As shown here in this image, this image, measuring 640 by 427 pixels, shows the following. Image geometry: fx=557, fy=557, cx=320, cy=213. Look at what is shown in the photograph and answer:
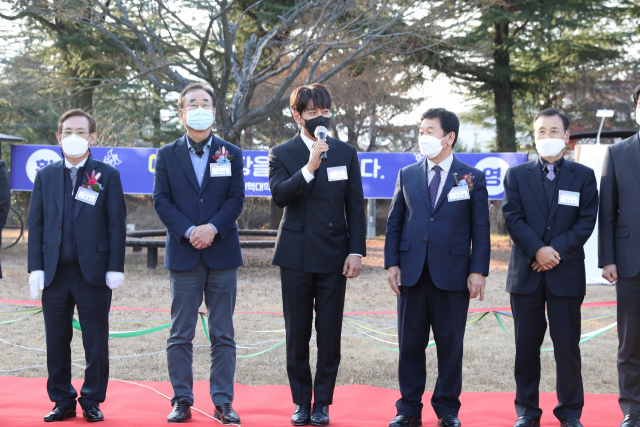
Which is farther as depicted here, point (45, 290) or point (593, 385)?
point (593, 385)

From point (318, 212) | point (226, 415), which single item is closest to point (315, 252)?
point (318, 212)

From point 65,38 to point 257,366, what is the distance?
15.0 meters

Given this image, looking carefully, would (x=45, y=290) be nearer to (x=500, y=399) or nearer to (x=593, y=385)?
(x=500, y=399)

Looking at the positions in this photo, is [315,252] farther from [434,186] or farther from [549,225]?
[549,225]

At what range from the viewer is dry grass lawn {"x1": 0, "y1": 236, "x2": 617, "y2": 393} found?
427 centimetres

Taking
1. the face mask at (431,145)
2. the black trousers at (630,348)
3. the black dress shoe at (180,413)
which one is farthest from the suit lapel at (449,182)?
the black dress shoe at (180,413)

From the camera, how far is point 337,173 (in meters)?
3.10

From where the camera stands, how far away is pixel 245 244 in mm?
9211

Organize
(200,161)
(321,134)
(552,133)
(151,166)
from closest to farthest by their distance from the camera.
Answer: (321,134) → (552,133) → (200,161) → (151,166)

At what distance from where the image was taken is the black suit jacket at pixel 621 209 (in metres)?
Result: 3.04

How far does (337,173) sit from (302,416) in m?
1.34

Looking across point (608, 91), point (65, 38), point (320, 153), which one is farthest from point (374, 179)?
point (608, 91)

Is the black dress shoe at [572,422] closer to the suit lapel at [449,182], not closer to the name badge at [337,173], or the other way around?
the suit lapel at [449,182]

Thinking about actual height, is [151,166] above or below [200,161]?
above
